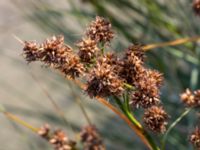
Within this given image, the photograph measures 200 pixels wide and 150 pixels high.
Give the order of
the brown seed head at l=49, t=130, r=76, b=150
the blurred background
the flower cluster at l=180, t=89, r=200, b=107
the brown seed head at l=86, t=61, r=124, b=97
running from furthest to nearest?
the blurred background < the brown seed head at l=49, t=130, r=76, b=150 < the flower cluster at l=180, t=89, r=200, b=107 < the brown seed head at l=86, t=61, r=124, b=97

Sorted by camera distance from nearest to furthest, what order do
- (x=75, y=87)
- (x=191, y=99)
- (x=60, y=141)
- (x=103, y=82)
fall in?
1. (x=103, y=82)
2. (x=191, y=99)
3. (x=60, y=141)
4. (x=75, y=87)

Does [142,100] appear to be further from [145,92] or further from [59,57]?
[59,57]

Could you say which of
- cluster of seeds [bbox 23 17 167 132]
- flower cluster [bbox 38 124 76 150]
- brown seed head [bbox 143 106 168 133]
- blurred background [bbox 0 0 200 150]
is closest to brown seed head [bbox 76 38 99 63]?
cluster of seeds [bbox 23 17 167 132]

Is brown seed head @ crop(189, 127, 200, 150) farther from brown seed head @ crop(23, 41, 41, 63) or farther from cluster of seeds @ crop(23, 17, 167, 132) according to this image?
brown seed head @ crop(23, 41, 41, 63)

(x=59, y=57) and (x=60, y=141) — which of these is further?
(x=60, y=141)

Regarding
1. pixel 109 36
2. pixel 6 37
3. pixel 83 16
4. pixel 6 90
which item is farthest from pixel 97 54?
pixel 6 37

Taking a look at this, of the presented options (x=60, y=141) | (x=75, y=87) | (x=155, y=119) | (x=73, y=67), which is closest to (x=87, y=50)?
(x=73, y=67)

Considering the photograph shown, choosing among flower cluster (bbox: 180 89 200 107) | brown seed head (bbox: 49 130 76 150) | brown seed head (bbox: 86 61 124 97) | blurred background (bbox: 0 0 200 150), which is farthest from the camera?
blurred background (bbox: 0 0 200 150)
